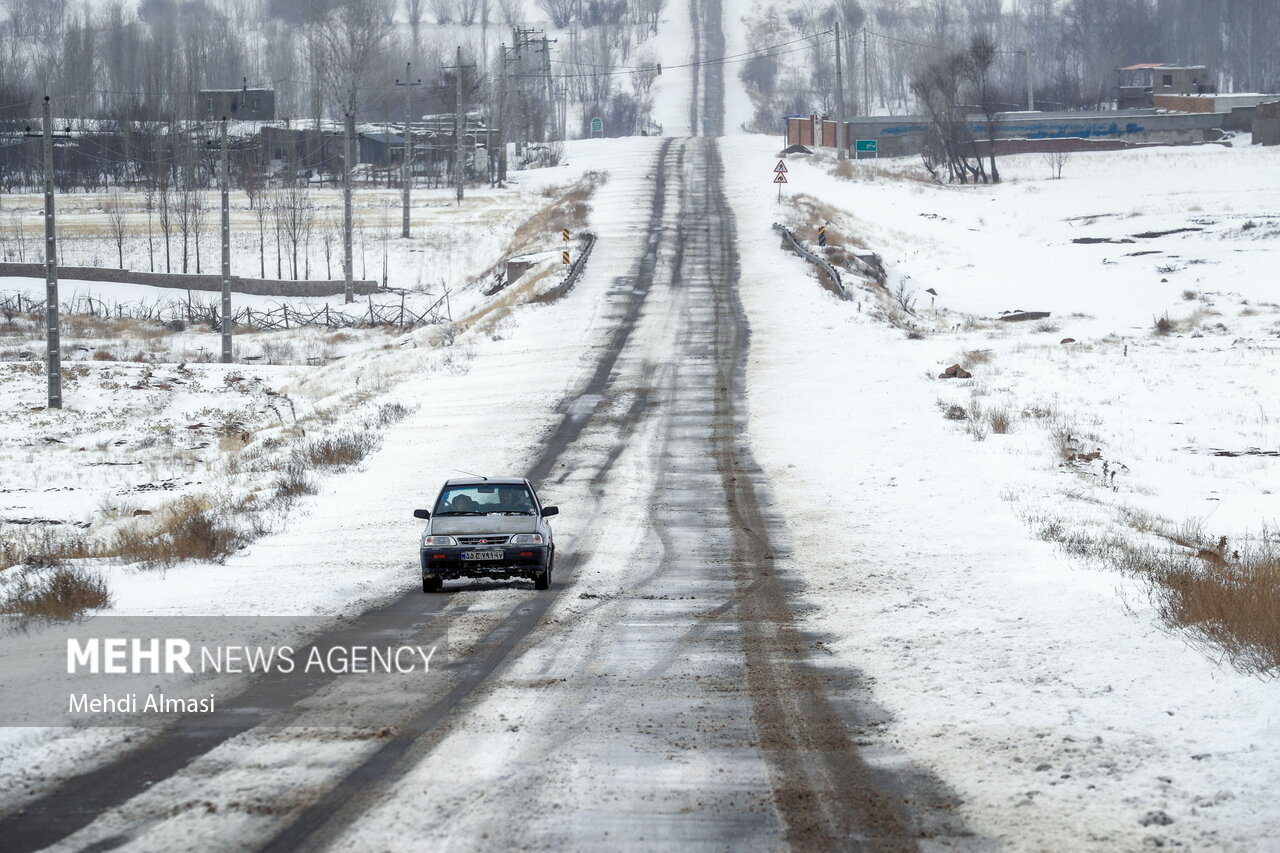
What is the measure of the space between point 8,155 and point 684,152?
5750 centimetres

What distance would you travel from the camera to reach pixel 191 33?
139 metres

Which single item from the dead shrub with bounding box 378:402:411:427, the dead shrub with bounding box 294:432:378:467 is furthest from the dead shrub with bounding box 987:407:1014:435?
the dead shrub with bounding box 378:402:411:427

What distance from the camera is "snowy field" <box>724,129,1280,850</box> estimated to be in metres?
8.90

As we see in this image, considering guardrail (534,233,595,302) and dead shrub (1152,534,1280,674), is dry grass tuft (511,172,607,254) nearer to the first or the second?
guardrail (534,233,595,302)

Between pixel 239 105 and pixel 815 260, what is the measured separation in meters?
76.0

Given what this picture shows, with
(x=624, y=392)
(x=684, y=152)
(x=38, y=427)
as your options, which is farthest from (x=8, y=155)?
(x=624, y=392)

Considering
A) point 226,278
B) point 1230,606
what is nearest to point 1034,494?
point 1230,606

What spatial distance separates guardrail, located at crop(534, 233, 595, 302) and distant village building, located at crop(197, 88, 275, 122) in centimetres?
5237

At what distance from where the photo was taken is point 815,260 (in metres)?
51.2

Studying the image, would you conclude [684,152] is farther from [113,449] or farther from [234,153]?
[113,449]

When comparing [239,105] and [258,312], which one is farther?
[239,105]

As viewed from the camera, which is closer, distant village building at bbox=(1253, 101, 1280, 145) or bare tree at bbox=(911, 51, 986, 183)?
bare tree at bbox=(911, 51, 986, 183)

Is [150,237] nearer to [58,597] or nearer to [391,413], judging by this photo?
[391,413]

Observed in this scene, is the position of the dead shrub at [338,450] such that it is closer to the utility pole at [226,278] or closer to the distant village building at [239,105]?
the utility pole at [226,278]
